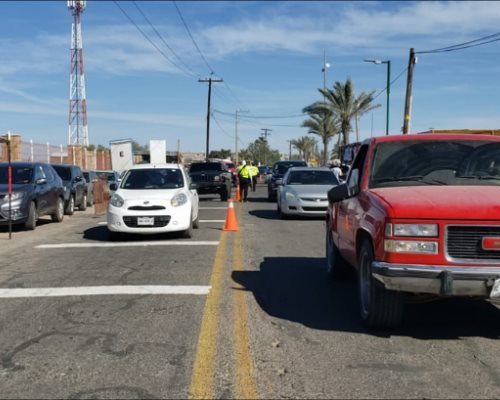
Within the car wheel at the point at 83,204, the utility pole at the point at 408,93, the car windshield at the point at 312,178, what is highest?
the utility pole at the point at 408,93

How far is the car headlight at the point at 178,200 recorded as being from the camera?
12211 millimetres

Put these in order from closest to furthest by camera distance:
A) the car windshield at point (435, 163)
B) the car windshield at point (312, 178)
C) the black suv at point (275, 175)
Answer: the car windshield at point (435, 163)
the car windshield at point (312, 178)
the black suv at point (275, 175)

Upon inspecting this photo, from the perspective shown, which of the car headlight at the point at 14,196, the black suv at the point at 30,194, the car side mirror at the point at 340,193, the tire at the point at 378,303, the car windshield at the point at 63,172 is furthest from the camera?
the car windshield at the point at 63,172

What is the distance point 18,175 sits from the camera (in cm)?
1487

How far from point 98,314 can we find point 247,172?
18273mm

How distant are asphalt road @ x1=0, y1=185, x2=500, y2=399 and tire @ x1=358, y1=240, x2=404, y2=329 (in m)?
0.13

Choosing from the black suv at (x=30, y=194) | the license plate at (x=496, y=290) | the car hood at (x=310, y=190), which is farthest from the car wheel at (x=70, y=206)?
the license plate at (x=496, y=290)

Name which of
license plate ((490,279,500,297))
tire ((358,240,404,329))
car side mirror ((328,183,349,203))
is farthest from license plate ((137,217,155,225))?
license plate ((490,279,500,297))

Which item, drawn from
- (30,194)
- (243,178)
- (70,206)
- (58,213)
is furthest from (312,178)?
(30,194)

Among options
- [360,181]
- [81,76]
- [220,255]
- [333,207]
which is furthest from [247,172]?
[81,76]

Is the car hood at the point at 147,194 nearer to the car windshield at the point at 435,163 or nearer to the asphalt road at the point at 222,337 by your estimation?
the asphalt road at the point at 222,337

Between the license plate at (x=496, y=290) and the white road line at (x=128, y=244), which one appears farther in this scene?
the white road line at (x=128, y=244)

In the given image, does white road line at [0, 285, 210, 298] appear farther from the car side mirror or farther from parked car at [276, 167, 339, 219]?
parked car at [276, 167, 339, 219]

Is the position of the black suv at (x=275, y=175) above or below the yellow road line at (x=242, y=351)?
above
